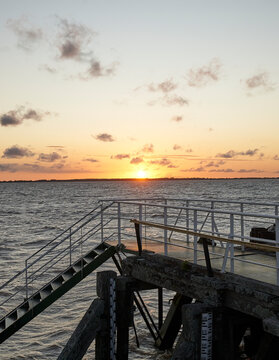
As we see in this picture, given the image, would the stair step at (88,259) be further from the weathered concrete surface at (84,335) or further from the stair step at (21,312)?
the weathered concrete surface at (84,335)

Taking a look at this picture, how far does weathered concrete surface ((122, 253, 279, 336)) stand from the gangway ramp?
6.67 ft

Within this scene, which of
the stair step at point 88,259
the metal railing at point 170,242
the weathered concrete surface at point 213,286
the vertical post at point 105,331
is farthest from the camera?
the stair step at point 88,259

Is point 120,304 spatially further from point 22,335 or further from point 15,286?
point 15,286

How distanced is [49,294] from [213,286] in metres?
5.31

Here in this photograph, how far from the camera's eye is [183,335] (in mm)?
7367

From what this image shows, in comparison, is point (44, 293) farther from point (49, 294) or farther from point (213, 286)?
point (213, 286)

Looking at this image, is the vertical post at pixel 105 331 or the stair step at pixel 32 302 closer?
the vertical post at pixel 105 331

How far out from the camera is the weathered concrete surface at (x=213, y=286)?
692 cm

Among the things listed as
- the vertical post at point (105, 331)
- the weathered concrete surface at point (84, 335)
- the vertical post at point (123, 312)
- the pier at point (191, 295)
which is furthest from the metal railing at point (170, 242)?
the weathered concrete surface at point (84, 335)

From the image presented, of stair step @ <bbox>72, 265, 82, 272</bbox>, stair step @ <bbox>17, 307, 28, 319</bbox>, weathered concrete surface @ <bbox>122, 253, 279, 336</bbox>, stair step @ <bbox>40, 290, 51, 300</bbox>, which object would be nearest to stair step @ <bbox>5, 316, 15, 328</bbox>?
stair step @ <bbox>17, 307, 28, 319</bbox>

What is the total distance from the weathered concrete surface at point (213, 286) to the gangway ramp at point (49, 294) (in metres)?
2.03

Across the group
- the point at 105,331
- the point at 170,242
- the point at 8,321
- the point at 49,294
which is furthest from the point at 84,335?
the point at 170,242

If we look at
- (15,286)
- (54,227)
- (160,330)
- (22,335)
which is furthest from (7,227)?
(160,330)

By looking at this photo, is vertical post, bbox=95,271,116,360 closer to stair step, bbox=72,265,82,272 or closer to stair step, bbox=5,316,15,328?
stair step, bbox=72,265,82,272
